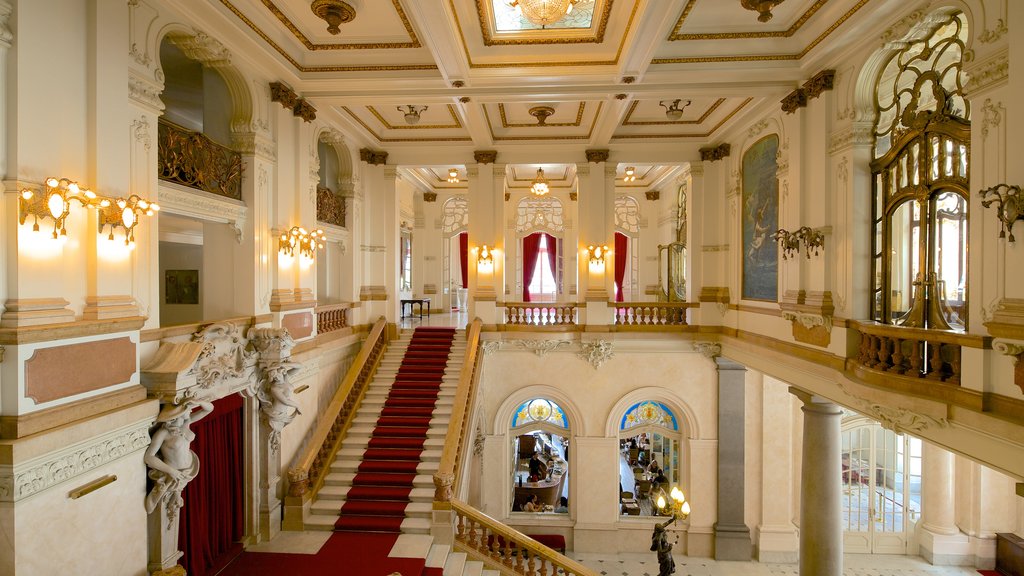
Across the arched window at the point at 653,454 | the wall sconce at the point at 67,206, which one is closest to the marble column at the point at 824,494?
the arched window at the point at 653,454

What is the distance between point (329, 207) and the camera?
10398 millimetres

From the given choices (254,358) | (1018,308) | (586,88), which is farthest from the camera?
(586,88)

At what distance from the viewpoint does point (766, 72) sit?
7.87 metres

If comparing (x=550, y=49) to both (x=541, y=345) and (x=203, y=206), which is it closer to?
(x=203, y=206)

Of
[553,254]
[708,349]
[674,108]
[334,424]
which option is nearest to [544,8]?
[674,108]

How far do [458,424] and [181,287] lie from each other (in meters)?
5.77

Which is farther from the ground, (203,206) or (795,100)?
(795,100)

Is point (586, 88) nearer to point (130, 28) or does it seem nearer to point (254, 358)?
point (130, 28)

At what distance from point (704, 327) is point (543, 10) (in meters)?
8.68

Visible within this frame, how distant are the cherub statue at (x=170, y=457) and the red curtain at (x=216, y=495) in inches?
29.3

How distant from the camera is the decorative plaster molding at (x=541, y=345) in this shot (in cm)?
1181

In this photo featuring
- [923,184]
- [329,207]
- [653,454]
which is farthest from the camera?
[653,454]

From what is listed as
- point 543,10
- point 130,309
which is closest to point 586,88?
point 543,10

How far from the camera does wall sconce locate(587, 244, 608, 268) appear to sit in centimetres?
1184
